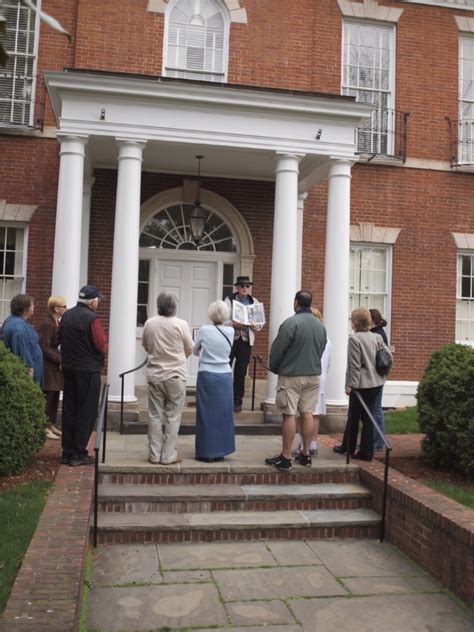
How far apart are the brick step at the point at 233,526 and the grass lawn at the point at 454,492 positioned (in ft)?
2.42

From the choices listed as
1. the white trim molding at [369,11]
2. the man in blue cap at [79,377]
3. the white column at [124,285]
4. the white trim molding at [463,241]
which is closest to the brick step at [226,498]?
the man in blue cap at [79,377]

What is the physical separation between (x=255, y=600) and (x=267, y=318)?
731cm

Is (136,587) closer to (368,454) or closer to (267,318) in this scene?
(368,454)

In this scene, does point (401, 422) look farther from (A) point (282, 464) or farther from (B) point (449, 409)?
(A) point (282, 464)

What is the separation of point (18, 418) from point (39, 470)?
0.66 meters

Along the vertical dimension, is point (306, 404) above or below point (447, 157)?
below

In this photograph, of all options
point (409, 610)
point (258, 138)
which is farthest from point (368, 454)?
point (258, 138)

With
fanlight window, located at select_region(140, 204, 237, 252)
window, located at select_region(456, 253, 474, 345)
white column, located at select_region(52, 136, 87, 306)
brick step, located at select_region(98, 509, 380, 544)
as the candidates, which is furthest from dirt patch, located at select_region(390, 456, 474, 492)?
window, located at select_region(456, 253, 474, 345)

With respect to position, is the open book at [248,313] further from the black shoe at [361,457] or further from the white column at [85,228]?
the white column at [85,228]

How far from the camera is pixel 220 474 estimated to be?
6.41 metres

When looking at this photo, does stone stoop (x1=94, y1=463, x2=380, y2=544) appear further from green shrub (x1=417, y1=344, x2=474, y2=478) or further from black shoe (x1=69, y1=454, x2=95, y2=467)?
green shrub (x1=417, y1=344, x2=474, y2=478)

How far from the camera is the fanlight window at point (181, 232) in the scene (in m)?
11.4

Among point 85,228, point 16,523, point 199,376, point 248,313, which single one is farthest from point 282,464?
point 85,228

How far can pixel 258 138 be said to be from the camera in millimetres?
9172
